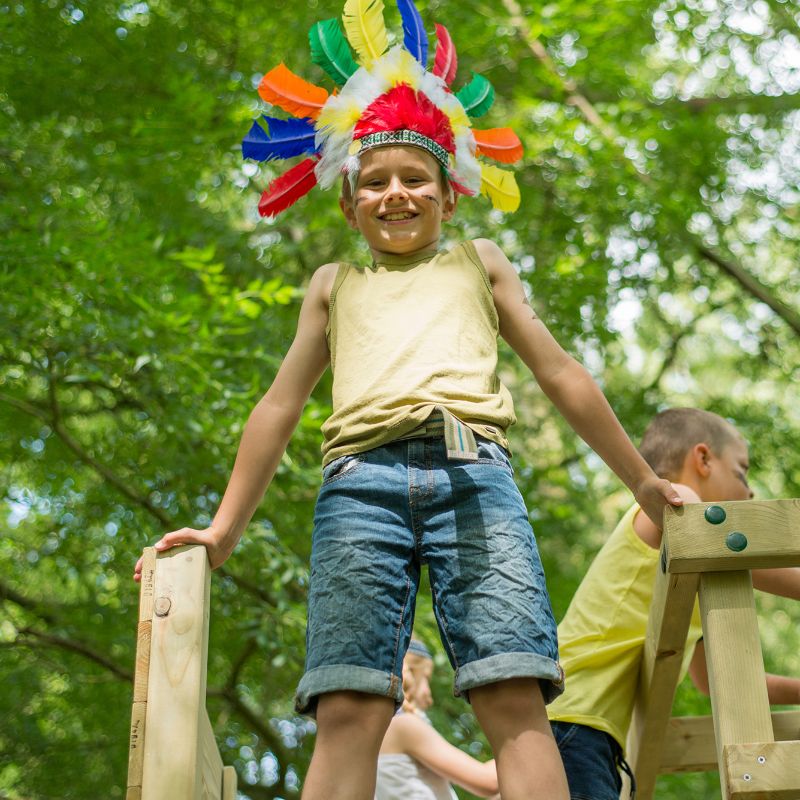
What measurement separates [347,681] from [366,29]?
1.59m

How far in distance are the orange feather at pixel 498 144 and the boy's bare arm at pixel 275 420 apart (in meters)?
0.58

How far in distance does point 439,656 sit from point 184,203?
3060 mm

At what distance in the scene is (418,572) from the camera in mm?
2158

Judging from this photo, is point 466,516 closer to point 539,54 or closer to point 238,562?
point 238,562

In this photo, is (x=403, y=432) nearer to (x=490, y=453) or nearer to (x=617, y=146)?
(x=490, y=453)

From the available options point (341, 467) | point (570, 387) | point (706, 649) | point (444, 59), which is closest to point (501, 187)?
point (444, 59)

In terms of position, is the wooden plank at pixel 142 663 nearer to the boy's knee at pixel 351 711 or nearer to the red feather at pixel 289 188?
the boy's knee at pixel 351 711

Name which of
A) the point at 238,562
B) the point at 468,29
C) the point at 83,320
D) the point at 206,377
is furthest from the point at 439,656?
the point at 468,29

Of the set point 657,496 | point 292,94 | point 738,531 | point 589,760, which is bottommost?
point 589,760

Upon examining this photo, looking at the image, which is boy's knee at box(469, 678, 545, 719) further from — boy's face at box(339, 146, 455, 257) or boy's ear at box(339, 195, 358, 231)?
boy's ear at box(339, 195, 358, 231)

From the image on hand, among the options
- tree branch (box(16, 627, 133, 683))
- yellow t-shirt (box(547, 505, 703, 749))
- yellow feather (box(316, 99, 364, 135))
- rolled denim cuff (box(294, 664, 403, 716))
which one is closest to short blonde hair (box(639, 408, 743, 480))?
yellow t-shirt (box(547, 505, 703, 749))

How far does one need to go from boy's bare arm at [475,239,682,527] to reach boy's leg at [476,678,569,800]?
43cm

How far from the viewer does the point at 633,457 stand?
2225mm

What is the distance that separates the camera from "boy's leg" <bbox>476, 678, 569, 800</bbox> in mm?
1901
